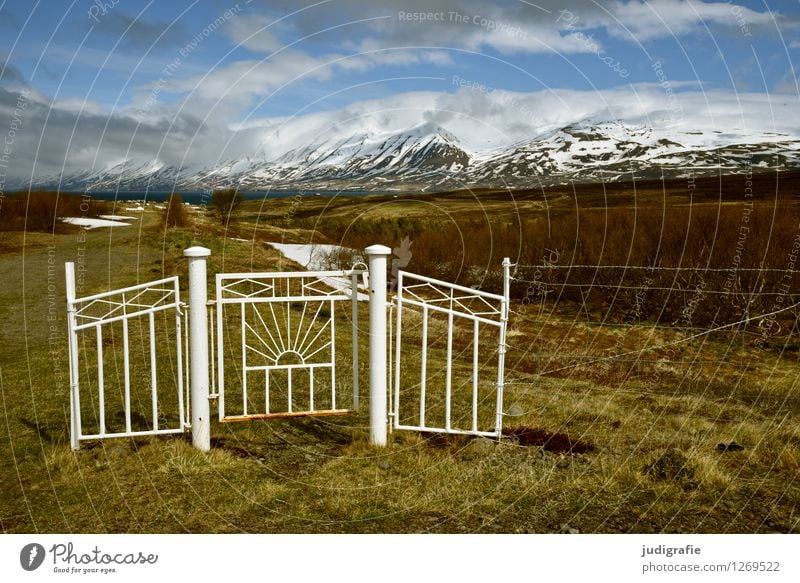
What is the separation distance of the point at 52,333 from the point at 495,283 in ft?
45.2

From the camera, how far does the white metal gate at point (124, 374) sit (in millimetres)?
6730

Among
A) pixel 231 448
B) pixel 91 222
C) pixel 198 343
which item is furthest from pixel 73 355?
pixel 91 222

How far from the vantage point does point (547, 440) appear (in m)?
7.55

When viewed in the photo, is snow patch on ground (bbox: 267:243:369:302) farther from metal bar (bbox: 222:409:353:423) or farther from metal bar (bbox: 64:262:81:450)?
metal bar (bbox: 64:262:81:450)

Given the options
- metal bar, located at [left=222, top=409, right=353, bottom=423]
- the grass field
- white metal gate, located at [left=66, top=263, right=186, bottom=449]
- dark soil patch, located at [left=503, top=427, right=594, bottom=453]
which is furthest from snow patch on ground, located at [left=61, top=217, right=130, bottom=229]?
dark soil patch, located at [left=503, top=427, right=594, bottom=453]

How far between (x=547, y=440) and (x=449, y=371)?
155cm

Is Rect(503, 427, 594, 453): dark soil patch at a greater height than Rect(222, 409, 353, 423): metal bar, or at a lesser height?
lesser

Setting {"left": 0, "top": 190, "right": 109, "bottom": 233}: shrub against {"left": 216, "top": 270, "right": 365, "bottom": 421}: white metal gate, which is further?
{"left": 0, "top": 190, "right": 109, "bottom": 233}: shrub

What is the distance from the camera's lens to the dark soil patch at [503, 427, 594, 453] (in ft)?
24.0

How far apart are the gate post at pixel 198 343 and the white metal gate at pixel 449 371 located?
2.01 m

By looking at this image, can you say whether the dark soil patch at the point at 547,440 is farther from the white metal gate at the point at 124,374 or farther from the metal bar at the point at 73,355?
the metal bar at the point at 73,355

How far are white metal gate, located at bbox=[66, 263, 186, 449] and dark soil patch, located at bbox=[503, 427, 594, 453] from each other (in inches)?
151

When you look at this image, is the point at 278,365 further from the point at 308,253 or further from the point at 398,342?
the point at 308,253
